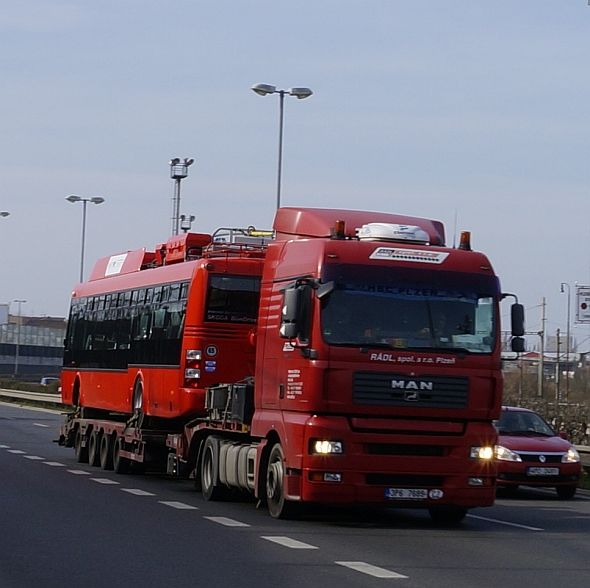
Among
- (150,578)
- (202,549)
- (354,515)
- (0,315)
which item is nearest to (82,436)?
(354,515)

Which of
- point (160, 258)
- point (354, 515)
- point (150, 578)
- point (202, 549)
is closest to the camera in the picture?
point (150, 578)

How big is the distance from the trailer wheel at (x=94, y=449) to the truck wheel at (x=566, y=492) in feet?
28.0

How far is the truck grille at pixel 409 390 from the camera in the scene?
15.0 metres

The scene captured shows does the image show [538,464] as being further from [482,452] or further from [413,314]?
[413,314]

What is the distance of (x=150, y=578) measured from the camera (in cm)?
1065

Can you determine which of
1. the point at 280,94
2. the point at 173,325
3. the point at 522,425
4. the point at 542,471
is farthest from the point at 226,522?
the point at 280,94

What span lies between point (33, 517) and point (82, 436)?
1143 centimetres

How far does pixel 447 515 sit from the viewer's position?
16719 millimetres

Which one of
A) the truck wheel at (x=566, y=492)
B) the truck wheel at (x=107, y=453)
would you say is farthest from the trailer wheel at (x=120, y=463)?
the truck wheel at (x=566, y=492)

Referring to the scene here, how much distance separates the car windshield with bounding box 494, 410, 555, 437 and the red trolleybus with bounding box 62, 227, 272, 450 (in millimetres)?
5164

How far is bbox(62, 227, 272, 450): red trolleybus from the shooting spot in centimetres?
1936

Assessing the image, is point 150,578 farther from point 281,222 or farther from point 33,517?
point 281,222

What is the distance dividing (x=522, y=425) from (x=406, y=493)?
809 cm

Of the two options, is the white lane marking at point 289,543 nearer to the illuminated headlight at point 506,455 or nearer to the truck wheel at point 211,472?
the truck wheel at point 211,472
